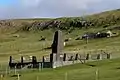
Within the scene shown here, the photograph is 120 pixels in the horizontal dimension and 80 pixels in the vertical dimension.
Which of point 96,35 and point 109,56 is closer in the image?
point 109,56

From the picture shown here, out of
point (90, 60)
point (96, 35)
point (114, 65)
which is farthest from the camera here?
point (96, 35)

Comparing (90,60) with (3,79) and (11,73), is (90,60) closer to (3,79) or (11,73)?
(11,73)

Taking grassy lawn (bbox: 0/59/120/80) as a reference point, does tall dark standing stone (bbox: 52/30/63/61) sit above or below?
above

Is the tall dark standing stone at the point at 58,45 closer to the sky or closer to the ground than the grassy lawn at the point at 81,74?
closer to the sky

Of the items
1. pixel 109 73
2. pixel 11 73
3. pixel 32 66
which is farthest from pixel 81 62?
pixel 109 73

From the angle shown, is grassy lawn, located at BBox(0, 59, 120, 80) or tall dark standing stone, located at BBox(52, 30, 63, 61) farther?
tall dark standing stone, located at BBox(52, 30, 63, 61)

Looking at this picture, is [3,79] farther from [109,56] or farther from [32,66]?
[109,56]

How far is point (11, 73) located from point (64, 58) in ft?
Answer: 31.1

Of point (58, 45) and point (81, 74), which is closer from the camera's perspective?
point (81, 74)

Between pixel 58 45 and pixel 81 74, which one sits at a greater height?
pixel 58 45

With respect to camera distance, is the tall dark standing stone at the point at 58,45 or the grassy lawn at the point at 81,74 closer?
the grassy lawn at the point at 81,74

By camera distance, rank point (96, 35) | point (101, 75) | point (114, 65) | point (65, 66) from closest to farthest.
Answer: point (101, 75) < point (114, 65) < point (65, 66) < point (96, 35)

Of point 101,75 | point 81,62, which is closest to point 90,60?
point 81,62

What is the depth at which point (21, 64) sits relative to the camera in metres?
70.2
